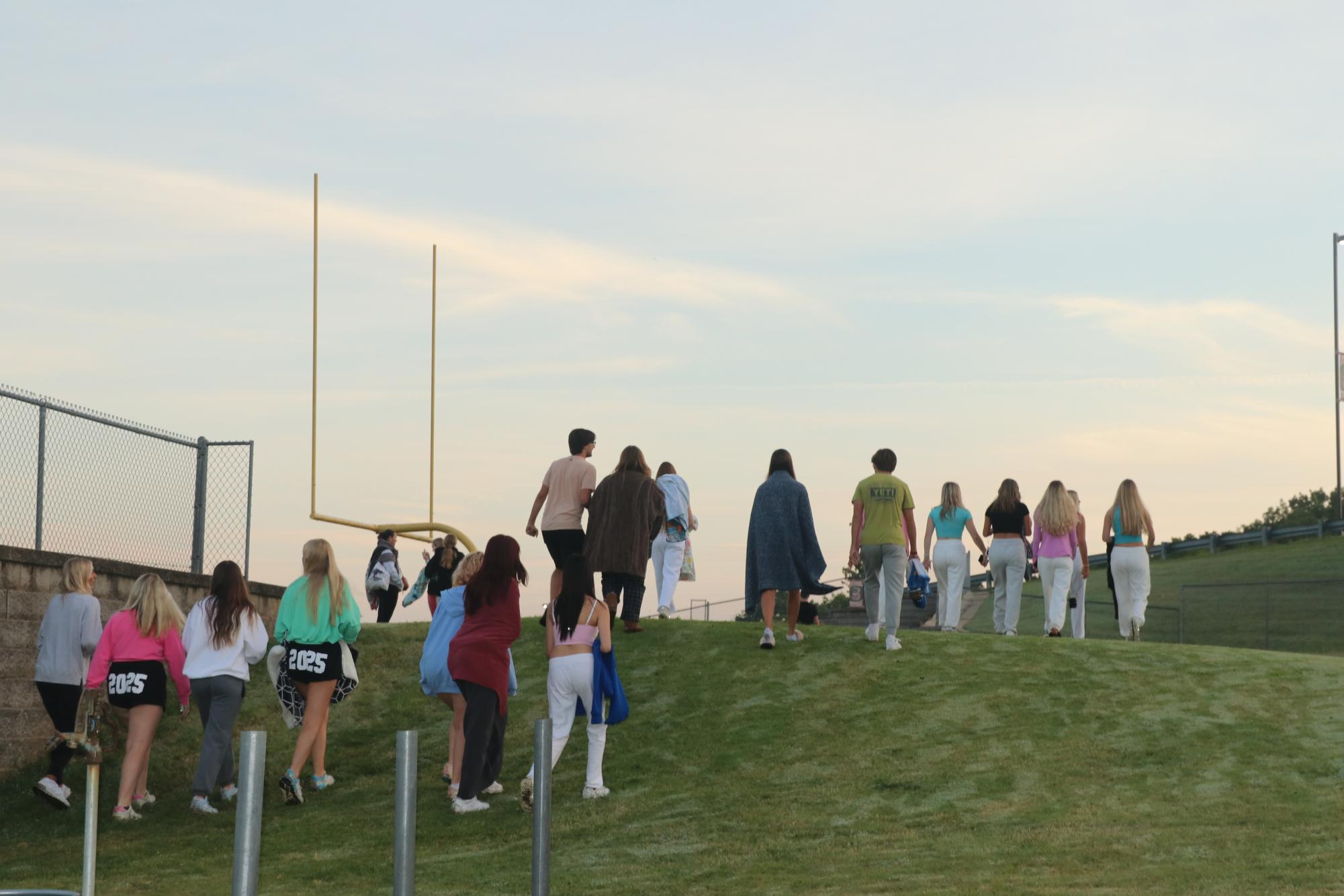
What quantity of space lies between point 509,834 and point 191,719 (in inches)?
223

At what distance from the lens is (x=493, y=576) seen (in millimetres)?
10984

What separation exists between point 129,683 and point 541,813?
18.7 ft

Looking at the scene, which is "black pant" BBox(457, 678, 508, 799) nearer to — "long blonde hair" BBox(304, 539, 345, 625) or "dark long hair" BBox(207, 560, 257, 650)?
"long blonde hair" BBox(304, 539, 345, 625)

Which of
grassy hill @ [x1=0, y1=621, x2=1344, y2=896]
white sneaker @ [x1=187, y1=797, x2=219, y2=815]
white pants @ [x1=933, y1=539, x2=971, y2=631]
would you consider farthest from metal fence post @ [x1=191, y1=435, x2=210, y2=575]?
white pants @ [x1=933, y1=539, x2=971, y2=631]

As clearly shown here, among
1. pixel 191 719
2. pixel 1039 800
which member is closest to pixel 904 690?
pixel 1039 800

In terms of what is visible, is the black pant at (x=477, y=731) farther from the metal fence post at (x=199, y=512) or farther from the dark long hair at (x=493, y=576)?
the metal fence post at (x=199, y=512)

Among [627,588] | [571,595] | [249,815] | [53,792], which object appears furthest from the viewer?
[627,588]

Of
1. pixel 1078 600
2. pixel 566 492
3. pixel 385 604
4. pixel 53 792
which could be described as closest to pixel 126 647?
pixel 53 792

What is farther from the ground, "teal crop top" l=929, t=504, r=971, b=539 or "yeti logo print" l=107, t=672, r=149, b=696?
"teal crop top" l=929, t=504, r=971, b=539

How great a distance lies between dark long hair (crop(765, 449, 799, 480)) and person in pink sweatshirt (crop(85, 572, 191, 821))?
5.61 metres

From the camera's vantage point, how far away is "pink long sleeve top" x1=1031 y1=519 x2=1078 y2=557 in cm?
1730

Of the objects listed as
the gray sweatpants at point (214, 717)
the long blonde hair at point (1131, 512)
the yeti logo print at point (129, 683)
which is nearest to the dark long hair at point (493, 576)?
the gray sweatpants at point (214, 717)

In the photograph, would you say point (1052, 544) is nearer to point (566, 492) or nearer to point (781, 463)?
point (781, 463)

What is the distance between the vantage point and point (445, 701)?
38.2 ft
